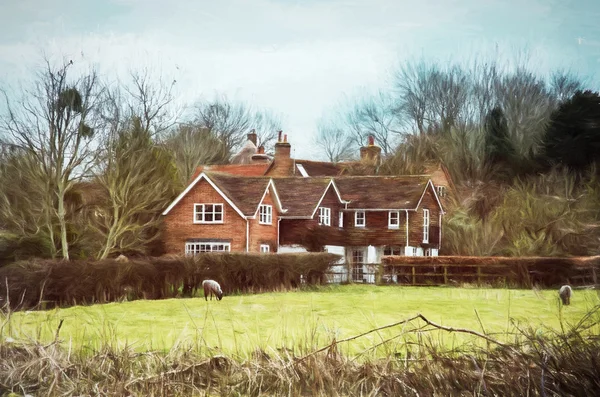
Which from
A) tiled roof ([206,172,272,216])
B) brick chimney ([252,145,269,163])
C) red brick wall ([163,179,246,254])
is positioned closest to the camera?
brick chimney ([252,145,269,163])

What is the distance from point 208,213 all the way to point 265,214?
59 centimetres

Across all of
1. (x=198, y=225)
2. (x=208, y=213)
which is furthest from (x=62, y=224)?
(x=208, y=213)

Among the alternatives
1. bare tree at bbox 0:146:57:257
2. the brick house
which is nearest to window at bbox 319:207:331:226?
the brick house

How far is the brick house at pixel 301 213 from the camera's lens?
5.80m

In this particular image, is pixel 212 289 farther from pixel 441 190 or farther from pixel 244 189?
pixel 441 190

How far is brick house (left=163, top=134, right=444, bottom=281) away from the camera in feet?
19.0

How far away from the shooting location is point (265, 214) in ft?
22.8

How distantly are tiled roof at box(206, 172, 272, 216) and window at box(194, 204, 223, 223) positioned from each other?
211mm

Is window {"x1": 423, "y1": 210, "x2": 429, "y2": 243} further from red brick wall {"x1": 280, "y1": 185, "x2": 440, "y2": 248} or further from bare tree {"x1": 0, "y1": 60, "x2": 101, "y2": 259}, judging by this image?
bare tree {"x1": 0, "y1": 60, "x2": 101, "y2": 259}

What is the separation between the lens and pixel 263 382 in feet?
12.4

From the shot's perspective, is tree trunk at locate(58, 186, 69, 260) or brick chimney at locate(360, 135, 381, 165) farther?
brick chimney at locate(360, 135, 381, 165)

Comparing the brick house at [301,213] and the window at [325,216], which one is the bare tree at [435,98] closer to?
the brick house at [301,213]

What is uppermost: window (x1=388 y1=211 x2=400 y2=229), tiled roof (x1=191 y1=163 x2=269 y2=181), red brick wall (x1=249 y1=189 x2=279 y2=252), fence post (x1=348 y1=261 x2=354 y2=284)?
tiled roof (x1=191 y1=163 x2=269 y2=181)

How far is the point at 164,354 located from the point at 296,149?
1832mm
